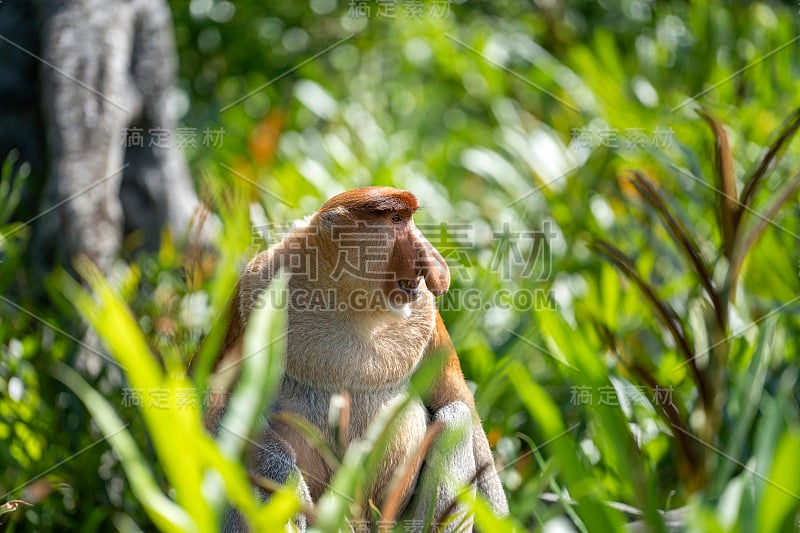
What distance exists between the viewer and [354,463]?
925 millimetres

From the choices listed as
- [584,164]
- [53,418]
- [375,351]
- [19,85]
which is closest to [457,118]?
[584,164]

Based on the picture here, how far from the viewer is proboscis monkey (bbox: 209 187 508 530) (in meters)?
1.25

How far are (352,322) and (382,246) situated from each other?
0.46ft

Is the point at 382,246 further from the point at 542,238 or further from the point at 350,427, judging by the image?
the point at 542,238

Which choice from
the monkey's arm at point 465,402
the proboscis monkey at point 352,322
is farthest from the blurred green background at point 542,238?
the proboscis monkey at point 352,322

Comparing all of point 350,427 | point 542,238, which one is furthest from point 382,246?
point 542,238

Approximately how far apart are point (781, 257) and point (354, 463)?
1.49 meters

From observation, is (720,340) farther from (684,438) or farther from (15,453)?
(15,453)

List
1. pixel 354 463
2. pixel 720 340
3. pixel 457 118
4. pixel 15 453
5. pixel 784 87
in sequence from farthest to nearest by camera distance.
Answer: pixel 457 118 → pixel 784 87 → pixel 15 453 → pixel 720 340 → pixel 354 463

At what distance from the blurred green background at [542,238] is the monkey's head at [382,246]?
0.68 ft

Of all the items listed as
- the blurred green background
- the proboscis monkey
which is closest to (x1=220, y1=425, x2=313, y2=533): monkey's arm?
the proboscis monkey

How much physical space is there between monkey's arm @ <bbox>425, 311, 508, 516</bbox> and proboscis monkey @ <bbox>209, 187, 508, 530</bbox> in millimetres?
22

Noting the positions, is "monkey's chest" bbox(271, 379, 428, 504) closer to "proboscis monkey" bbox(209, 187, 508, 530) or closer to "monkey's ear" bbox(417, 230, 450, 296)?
"proboscis monkey" bbox(209, 187, 508, 530)

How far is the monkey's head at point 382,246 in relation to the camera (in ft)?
4.06
